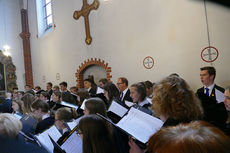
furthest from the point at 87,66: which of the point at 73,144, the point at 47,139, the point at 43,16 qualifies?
the point at 73,144

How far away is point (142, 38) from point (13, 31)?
8337mm

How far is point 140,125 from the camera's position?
1561 millimetres

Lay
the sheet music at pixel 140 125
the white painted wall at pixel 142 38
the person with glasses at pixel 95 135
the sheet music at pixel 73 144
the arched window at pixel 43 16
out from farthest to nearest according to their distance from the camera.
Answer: the arched window at pixel 43 16 < the white painted wall at pixel 142 38 < the sheet music at pixel 73 144 < the person with glasses at pixel 95 135 < the sheet music at pixel 140 125

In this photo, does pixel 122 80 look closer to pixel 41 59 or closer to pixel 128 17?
pixel 128 17

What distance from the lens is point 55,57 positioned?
10.1 meters

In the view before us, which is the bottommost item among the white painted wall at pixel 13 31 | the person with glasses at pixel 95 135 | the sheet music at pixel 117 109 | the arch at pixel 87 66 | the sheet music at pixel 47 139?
the sheet music at pixel 47 139

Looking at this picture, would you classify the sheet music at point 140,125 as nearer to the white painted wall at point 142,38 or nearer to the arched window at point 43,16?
the white painted wall at point 142,38

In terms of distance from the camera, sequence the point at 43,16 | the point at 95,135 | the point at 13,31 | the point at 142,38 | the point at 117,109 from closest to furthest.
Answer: the point at 95,135
the point at 117,109
the point at 142,38
the point at 43,16
the point at 13,31

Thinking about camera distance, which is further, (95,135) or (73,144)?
(73,144)

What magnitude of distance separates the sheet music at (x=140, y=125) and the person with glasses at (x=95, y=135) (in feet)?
0.72

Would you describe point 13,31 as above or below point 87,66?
above

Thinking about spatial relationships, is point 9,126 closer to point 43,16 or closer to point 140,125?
point 140,125

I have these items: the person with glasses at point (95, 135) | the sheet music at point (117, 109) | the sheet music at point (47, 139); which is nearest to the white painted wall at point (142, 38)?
the sheet music at point (117, 109)

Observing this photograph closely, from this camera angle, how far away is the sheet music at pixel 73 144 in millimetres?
1784
